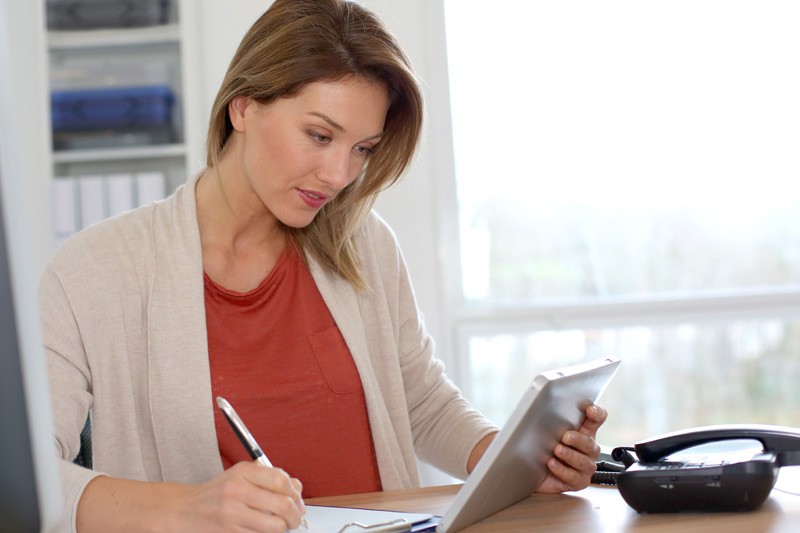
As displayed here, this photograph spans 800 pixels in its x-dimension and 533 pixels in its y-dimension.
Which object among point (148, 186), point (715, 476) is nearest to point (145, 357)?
point (715, 476)

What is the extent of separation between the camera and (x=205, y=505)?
937 millimetres

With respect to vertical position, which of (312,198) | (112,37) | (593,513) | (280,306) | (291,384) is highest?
(112,37)

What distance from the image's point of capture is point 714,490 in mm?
972

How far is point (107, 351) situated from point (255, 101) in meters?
0.46

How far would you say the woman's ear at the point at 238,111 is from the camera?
4.94ft

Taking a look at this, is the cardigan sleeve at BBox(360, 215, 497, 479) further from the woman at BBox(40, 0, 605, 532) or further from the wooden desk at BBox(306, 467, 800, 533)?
the wooden desk at BBox(306, 467, 800, 533)

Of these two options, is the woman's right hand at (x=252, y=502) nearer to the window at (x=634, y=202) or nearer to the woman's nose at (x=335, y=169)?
the woman's nose at (x=335, y=169)

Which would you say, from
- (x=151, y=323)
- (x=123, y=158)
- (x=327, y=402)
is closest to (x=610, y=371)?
(x=327, y=402)

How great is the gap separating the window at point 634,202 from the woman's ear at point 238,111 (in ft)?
A: 4.39

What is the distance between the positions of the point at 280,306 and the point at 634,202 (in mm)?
1539

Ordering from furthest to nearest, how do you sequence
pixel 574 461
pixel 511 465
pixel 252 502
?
pixel 574 461 → pixel 511 465 → pixel 252 502

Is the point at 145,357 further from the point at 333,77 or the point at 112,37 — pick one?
the point at 112,37

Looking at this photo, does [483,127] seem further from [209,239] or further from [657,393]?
[209,239]

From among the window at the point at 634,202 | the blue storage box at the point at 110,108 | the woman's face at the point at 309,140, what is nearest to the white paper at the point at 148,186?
the blue storage box at the point at 110,108
